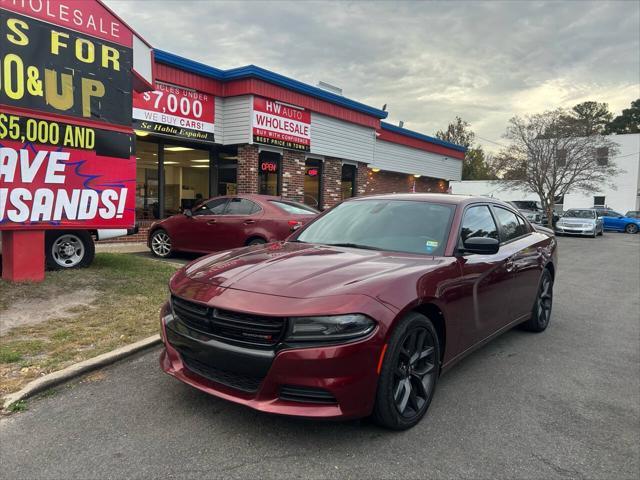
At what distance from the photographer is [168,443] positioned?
270cm

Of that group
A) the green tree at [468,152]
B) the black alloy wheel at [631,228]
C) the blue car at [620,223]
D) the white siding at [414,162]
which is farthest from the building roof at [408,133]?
the green tree at [468,152]

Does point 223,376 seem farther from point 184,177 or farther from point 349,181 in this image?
point 349,181

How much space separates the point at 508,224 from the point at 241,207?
18.1 feet

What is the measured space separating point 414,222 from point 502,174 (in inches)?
1243

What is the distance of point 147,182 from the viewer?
13.0 metres

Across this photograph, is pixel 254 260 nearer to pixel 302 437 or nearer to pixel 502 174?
pixel 302 437

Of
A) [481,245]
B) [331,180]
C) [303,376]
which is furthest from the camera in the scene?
[331,180]

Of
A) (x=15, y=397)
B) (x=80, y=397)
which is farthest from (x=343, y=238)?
(x=15, y=397)

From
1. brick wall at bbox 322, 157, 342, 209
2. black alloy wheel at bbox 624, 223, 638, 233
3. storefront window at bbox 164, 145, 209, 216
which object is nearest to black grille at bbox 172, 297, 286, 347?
storefront window at bbox 164, 145, 209, 216

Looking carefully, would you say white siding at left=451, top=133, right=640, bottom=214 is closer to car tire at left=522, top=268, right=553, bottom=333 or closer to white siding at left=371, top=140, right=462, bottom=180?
white siding at left=371, top=140, right=462, bottom=180

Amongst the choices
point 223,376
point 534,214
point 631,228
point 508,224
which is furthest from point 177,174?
point 631,228

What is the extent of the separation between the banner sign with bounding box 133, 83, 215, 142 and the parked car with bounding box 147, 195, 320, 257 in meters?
3.04

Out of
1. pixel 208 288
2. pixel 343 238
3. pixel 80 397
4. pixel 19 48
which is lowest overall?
pixel 80 397

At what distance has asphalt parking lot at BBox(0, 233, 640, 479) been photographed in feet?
8.25
